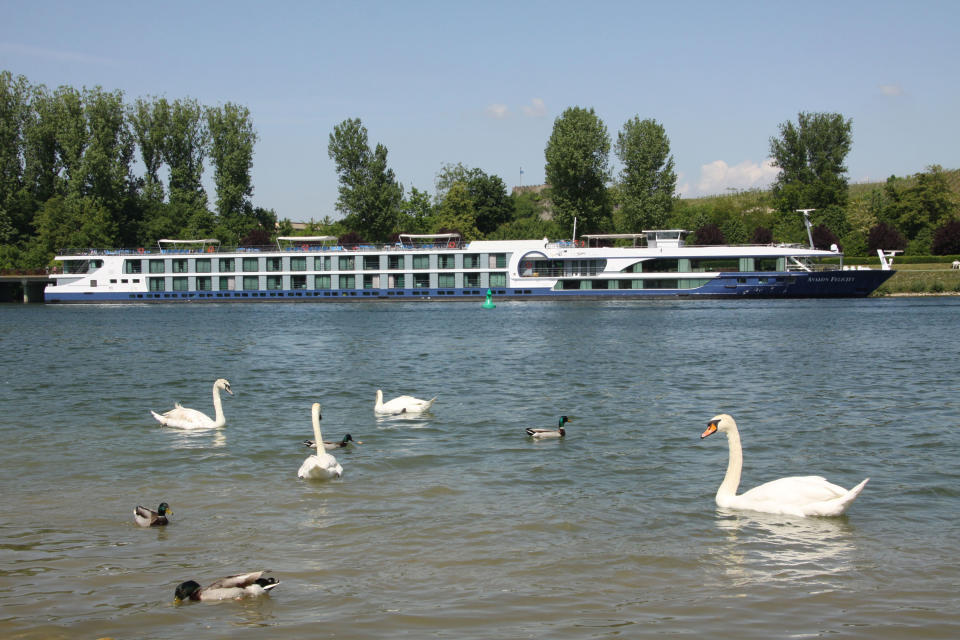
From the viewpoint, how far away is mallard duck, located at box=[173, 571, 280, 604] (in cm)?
823

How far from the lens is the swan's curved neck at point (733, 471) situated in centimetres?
Result: 1145

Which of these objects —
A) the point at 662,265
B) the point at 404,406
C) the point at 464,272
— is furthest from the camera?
the point at 464,272

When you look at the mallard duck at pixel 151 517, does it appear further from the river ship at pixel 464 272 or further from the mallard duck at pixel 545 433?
the river ship at pixel 464 272

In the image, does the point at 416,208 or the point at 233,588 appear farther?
the point at 416,208

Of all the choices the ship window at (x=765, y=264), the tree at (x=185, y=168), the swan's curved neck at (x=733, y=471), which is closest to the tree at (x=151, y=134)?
the tree at (x=185, y=168)

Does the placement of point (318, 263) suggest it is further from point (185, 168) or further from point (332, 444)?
point (332, 444)

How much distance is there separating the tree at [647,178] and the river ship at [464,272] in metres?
2.90

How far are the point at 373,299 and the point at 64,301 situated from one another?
33721 millimetres

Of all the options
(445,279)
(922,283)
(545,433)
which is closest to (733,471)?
(545,433)

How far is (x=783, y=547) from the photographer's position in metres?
9.78

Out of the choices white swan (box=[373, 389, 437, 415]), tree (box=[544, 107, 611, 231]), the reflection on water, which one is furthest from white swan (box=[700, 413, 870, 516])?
tree (box=[544, 107, 611, 231])

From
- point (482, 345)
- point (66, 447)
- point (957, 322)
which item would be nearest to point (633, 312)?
point (957, 322)

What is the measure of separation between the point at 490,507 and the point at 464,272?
75545 millimetres

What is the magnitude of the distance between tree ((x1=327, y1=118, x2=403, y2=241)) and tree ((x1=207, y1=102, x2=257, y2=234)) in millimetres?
10724
